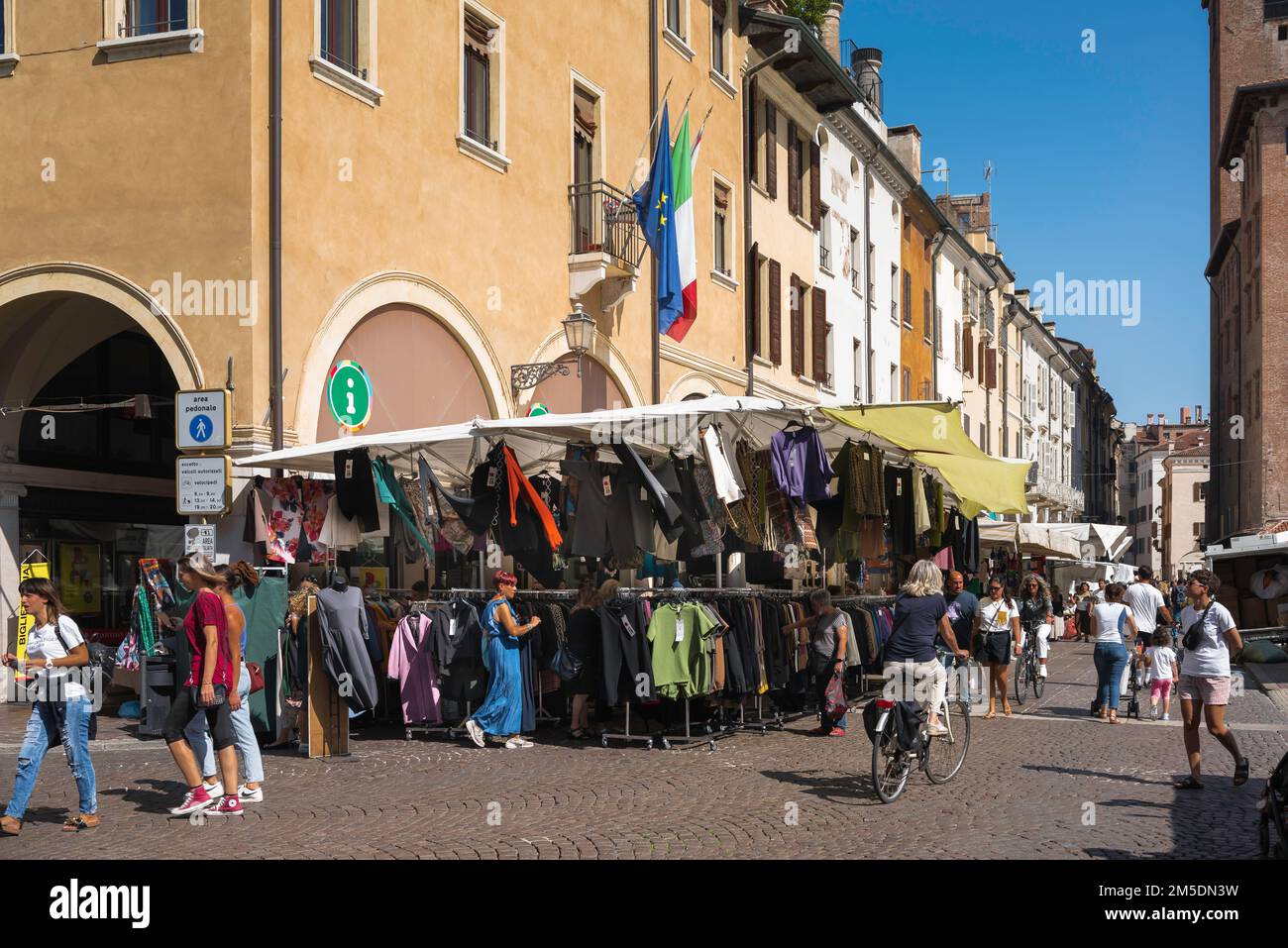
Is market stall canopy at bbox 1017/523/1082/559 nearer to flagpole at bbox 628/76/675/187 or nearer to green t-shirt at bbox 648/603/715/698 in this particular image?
flagpole at bbox 628/76/675/187

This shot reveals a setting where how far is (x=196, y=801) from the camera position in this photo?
30.5 feet

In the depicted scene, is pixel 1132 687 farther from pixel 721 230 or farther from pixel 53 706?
pixel 721 230

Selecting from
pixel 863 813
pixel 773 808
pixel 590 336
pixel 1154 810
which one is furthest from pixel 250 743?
pixel 590 336

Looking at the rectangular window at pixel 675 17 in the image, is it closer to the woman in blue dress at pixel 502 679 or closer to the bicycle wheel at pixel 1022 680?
the bicycle wheel at pixel 1022 680

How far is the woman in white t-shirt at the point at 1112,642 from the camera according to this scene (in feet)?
52.6

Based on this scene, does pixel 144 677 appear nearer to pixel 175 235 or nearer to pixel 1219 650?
pixel 175 235

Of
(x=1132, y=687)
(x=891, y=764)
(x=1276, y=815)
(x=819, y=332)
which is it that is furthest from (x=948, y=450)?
(x=819, y=332)

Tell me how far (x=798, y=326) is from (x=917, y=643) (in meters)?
21.8

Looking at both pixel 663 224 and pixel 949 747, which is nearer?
pixel 949 747

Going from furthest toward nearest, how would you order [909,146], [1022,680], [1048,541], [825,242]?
[909,146] → [825,242] → [1048,541] → [1022,680]

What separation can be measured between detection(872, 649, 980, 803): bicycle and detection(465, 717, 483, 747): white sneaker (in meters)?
4.10

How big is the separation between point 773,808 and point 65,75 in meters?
11.5

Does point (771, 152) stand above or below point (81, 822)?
above

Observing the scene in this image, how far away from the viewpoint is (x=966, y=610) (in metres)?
16.4
